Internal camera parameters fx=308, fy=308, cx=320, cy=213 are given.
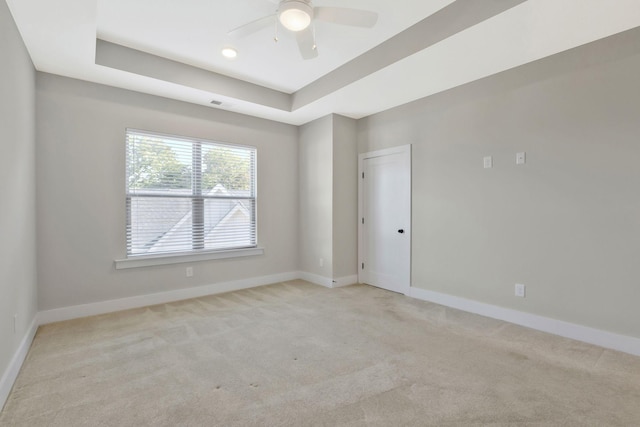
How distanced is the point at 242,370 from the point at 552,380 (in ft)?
7.11

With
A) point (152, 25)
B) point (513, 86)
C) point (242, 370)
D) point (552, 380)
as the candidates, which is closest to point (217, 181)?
point (152, 25)

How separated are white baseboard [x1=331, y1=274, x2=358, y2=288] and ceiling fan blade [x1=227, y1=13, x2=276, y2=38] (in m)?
3.35

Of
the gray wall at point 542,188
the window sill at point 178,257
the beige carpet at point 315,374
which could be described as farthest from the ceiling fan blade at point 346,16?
the window sill at point 178,257

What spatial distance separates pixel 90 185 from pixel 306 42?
2804 millimetres

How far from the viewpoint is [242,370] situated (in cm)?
228

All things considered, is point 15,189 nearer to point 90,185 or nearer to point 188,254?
point 90,185

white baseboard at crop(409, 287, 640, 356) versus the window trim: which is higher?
the window trim

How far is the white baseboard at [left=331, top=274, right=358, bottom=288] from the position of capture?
4.59 meters

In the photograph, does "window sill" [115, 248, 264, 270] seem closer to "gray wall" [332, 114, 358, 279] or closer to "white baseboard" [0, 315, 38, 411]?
"white baseboard" [0, 315, 38, 411]

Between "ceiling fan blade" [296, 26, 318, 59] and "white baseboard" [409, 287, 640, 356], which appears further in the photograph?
"white baseboard" [409, 287, 640, 356]

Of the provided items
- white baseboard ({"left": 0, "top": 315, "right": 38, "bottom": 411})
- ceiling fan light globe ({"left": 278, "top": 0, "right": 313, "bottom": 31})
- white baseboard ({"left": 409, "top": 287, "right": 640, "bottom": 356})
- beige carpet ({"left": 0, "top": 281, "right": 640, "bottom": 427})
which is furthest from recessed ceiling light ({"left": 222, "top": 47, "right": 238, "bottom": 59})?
white baseboard ({"left": 409, "top": 287, "right": 640, "bottom": 356})

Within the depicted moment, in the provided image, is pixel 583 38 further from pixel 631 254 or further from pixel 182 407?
pixel 182 407

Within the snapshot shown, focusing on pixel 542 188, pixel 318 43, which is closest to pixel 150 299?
pixel 318 43

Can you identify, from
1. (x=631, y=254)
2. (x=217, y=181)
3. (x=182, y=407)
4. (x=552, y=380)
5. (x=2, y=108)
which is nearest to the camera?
(x=182, y=407)
